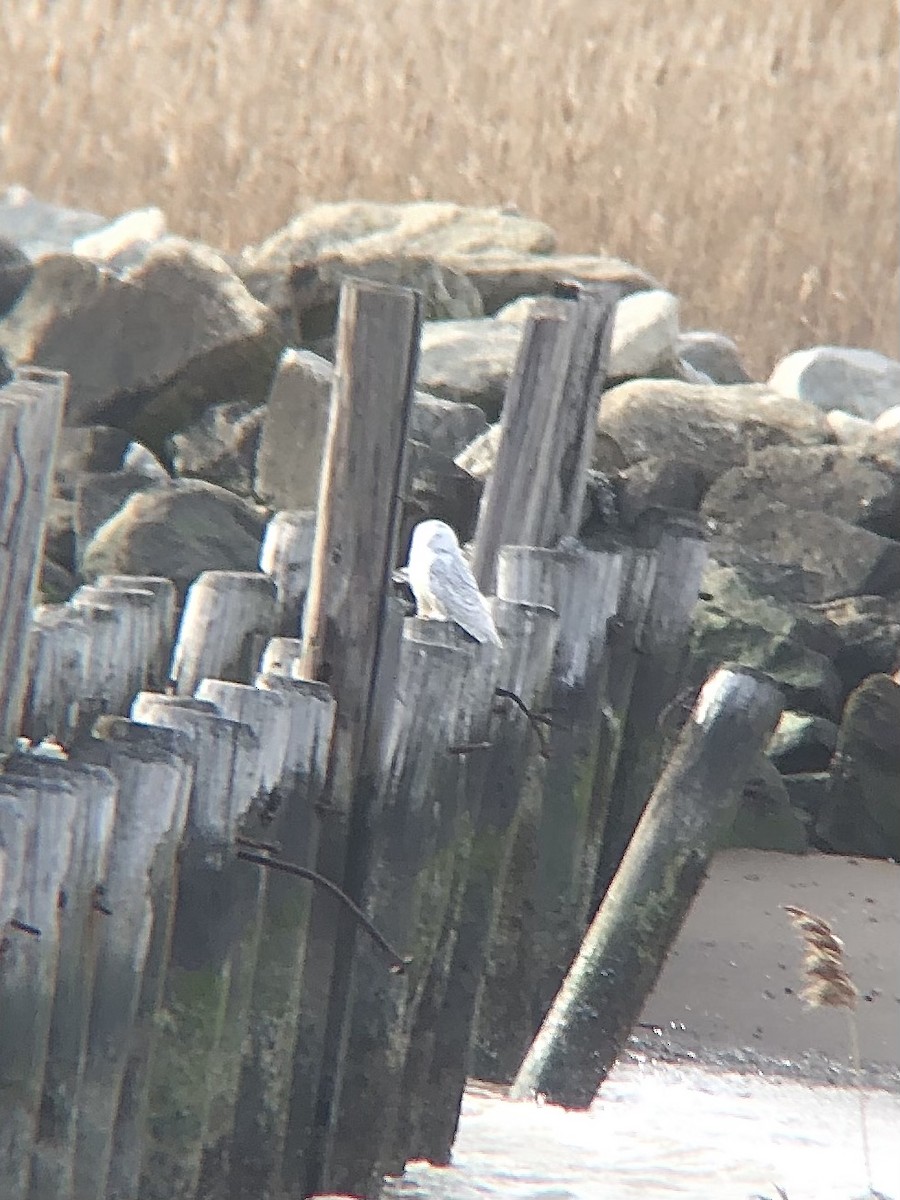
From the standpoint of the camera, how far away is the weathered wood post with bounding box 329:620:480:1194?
481 cm

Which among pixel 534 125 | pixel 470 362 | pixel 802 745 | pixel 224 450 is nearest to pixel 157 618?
pixel 802 745

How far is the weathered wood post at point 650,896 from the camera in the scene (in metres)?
5.72

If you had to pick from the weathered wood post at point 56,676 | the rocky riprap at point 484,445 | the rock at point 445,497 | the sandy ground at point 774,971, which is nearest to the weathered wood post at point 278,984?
the weathered wood post at point 56,676

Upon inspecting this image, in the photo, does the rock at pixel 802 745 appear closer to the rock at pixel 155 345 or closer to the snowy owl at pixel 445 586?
the snowy owl at pixel 445 586

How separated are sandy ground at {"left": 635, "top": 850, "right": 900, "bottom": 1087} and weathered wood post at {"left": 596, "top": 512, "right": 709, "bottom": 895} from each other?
47cm

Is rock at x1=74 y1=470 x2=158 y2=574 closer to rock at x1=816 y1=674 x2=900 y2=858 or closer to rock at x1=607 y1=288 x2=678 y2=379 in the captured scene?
rock at x1=607 y1=288 x2=678 y2=379

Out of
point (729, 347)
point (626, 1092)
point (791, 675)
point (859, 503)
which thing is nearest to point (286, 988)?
point (626, 1092)

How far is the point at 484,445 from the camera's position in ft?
32.3

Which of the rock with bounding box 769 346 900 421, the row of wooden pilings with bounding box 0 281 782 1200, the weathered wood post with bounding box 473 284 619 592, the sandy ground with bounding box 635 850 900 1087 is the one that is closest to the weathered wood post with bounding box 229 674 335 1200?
the row of wooden pilings with bounding box 0 281 782 1200

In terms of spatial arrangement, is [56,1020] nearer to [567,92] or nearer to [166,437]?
[166,437]

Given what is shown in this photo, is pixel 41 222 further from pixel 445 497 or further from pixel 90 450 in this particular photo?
pixel 445 497

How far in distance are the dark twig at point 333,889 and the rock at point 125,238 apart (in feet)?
29.9

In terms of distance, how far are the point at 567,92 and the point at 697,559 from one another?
420 inches

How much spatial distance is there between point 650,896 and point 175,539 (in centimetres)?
390
